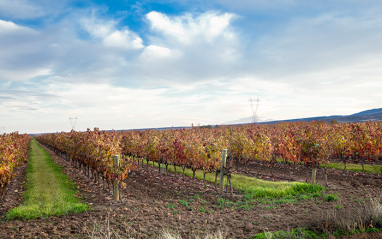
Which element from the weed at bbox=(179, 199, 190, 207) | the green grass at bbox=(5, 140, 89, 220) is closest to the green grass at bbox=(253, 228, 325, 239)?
the weed at bbox=(179, 199, 190, 207)

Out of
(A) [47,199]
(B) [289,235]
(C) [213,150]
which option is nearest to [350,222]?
(B) [289,235]

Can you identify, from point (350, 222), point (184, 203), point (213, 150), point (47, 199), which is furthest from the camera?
point (213, 150)

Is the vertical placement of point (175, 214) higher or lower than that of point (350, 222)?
lower

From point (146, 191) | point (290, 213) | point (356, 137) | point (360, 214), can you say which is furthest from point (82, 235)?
point (356, 137)

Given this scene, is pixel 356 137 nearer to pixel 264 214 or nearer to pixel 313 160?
pixel 313 160

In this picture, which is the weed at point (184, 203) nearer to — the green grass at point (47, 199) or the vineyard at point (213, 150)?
the vineyard at point (213, 150)

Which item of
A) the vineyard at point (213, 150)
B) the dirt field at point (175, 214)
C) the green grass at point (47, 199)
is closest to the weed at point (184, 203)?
the dirt field at point (175, 214)

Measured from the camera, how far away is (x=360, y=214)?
6.49 meters

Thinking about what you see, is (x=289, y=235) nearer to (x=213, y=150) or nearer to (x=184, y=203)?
(x=184, y=203)

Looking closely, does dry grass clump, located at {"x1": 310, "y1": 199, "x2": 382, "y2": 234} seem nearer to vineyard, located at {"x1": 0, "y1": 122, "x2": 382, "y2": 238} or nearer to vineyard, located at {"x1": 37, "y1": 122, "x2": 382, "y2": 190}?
vineyard, located at {"x1": 0, "y1": 122, "x2": 382, "y2": 238}

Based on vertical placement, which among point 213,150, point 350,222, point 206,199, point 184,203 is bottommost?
point 206,199

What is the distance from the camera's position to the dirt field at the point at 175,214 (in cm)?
672

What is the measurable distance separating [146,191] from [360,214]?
884 centimetres

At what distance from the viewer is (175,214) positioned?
8.35 meters
